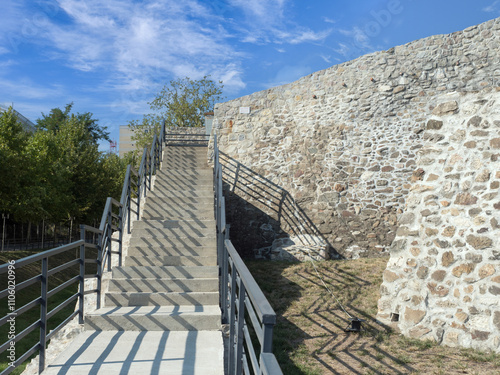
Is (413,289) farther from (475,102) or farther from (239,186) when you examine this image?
(239,186)

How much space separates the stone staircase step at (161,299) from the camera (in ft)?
15.5

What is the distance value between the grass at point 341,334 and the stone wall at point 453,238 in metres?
0.28

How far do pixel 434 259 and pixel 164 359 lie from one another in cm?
391

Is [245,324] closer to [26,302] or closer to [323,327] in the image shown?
[323,327]

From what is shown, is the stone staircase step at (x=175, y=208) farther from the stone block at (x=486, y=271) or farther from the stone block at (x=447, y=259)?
the stone block at (x=486, y=271)

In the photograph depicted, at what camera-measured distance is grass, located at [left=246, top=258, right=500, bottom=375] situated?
15.8 ft

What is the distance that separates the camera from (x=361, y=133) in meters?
9.74

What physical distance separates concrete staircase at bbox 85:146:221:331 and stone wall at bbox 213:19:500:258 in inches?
125

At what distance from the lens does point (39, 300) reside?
10.8 feet

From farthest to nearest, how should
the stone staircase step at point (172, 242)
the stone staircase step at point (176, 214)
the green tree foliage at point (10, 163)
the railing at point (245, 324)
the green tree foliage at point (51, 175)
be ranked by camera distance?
1. the green tree foliage at point (51, 175)
2. the green tree foliage at point (10, 163)
3. the stone staircase step at point (176, 214)
4. the stone staircase step at point (172, 242)
5. the railing at point (245, 324)

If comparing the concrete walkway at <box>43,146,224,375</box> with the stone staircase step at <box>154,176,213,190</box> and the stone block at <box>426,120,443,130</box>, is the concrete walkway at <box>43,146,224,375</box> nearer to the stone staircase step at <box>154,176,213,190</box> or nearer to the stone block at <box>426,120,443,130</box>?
the stone staircase step at <box>154,176,213,190</box>

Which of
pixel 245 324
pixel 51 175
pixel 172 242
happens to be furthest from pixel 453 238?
pixel 51 175

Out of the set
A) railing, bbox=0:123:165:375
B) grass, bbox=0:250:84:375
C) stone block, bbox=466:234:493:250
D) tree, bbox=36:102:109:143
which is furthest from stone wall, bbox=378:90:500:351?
tree, bbox=36:102:109:143

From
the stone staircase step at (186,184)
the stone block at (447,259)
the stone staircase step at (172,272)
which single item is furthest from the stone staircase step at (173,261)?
the stone block at (447,259)
